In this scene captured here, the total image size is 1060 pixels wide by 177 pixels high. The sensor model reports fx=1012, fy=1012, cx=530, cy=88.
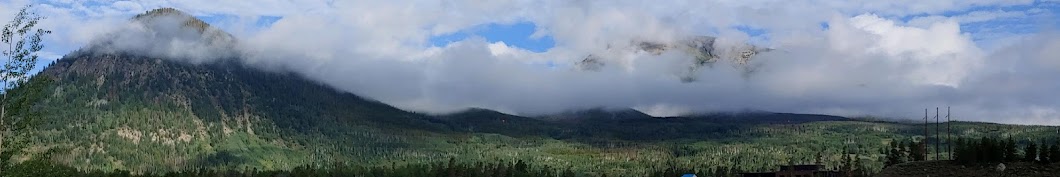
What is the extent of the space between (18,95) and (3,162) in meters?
2.86

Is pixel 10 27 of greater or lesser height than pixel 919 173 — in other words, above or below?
above

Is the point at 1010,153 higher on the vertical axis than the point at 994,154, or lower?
higher

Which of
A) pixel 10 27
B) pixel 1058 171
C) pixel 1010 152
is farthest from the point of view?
pixel 1010 152

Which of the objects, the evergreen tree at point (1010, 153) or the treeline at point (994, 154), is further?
the evergreen tree at point (1010, 153)

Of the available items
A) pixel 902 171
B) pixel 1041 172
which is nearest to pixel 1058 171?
pixel 1041 172

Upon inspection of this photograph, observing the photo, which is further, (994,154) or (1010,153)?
(1010,153)

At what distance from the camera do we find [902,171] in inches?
4427

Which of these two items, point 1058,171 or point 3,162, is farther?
point 1058,171

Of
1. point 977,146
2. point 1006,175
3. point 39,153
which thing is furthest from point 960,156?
point 39,153

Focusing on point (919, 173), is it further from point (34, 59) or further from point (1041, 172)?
point (34, 59)

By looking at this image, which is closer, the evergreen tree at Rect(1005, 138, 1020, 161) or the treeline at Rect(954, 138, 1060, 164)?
the treeline at Rect(954, 138, 1060, 164)

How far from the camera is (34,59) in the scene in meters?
39.0

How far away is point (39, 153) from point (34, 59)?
4300mm

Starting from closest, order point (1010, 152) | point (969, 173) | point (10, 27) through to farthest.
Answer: point (10, 27) → point (969, 173) → point (1010, 152)
